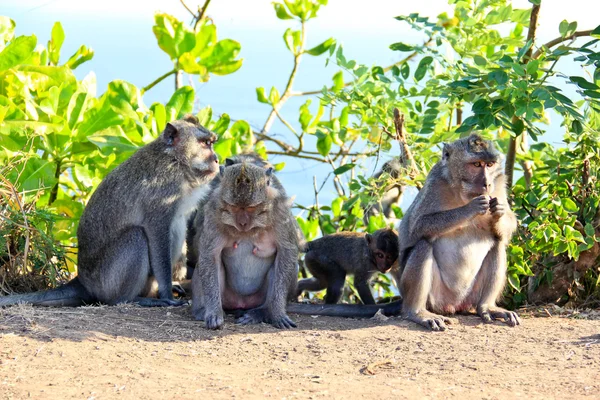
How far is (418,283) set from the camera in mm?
5723

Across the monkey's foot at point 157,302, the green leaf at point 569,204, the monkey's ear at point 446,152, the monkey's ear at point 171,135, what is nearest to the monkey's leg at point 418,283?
the monkey's ear at point 446,152

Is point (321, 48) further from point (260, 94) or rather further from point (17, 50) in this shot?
point (17, 50)

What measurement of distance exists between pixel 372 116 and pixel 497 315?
2138mm

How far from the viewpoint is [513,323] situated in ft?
18.9

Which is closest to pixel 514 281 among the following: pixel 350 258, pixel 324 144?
pixel 350 258

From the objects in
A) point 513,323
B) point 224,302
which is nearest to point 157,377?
point 224,302

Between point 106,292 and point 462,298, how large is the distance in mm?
2681

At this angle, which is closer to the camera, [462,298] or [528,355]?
[528,355]

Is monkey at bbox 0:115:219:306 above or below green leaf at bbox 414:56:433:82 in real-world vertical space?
below

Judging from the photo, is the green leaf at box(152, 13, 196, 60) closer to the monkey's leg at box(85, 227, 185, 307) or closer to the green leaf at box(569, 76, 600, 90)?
the monkey's leg at box(85, 227, 185, 307)

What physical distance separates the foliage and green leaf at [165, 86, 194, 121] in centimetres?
1

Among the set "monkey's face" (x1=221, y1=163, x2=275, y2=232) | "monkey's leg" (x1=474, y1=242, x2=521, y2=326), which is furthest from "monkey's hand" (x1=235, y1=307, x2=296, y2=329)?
"monkey's leg" (x1=474, y1=242, x2=521, y2=326)

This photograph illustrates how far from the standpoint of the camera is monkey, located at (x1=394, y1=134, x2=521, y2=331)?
5.61 m

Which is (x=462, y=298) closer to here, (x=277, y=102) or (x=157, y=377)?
(x=157, y=377)
